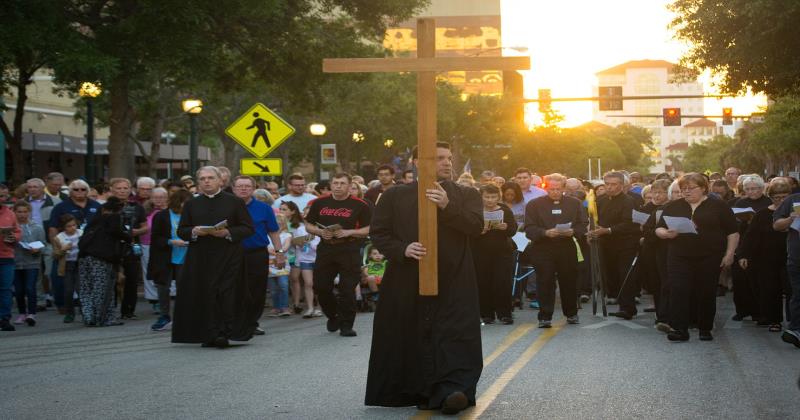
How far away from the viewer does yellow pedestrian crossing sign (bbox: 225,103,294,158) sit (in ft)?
68.0

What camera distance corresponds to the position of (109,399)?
9.36 m

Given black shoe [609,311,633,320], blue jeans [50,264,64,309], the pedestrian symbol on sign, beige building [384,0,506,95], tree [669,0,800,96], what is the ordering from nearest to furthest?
black shoe [609,311,633,320], blue jeans [50,264,64,309], the pedestrian symbol on sign, tree [669,0,800,96], beige building [384,0,506,95]

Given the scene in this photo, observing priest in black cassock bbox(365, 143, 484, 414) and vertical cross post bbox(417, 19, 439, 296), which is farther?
priest in black cassock bbox(365, 143, 484, 414)

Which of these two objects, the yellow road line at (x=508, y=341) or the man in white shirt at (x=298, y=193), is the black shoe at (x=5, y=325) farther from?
the yellow road line at (x=508, y=341)

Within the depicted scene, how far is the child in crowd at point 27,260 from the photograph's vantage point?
16.4 m

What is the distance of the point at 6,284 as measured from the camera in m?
15.6

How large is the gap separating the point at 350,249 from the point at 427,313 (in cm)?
580

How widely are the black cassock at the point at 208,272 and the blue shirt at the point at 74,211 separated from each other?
488 centimetres

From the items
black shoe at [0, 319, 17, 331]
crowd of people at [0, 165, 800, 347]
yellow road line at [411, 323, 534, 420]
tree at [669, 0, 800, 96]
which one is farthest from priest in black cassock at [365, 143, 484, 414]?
tree at [669, 0, 800, 96]

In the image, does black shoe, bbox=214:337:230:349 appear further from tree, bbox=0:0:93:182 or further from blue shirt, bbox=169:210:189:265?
tree, bbox=0:0:93:182

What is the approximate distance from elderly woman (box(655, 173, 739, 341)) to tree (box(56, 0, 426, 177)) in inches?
507

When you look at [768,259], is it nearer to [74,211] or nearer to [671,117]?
[74,211]

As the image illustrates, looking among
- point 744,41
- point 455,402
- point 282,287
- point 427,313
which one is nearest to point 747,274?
point 282,287

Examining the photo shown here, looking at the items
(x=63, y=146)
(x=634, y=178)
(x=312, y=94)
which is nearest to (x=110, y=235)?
(x=634, y=178)
